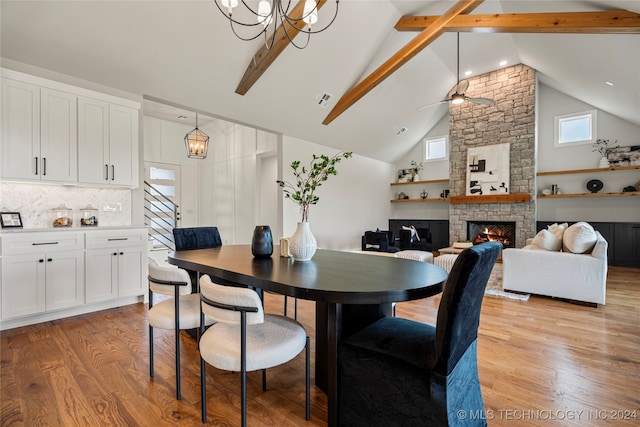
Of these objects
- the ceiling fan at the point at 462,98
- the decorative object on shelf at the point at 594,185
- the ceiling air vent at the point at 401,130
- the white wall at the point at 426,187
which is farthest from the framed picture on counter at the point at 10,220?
the decorative object on shelf at the point at 594,185

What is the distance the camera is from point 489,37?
546cm

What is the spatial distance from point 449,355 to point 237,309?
0.90 metres

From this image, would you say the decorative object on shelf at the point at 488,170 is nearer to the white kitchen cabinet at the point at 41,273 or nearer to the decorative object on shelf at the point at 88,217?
the decorative object on shelf at the point at 88,217

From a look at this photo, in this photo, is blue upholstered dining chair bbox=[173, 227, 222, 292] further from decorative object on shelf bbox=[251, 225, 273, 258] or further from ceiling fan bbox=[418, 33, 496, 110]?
ceiling fan bbox=[418, 33, 496, 110]

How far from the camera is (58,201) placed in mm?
3396

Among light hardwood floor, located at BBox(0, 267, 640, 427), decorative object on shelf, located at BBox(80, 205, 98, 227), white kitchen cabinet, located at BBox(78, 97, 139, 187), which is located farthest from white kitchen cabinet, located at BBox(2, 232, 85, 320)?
white kitchen cabinet, located at BBox(78, 97, 139, 187)

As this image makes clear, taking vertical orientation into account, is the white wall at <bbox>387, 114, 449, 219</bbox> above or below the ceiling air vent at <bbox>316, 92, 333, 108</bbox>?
below

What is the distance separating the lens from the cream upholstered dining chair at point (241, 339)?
1322 millimetres

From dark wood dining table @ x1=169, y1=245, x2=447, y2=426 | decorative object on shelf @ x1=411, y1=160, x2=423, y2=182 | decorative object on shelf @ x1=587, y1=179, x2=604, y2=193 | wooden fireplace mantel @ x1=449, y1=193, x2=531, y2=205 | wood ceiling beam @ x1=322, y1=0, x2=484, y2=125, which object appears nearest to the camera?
dark wood dining table @ x1=169, y1=245, x2=447, y2=426

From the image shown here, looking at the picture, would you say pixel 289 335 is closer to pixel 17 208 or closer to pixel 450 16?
pixel 17 208

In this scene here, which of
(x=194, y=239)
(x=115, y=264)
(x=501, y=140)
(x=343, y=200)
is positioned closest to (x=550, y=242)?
(x=501, y=140)

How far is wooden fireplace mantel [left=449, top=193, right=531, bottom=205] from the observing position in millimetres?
6312

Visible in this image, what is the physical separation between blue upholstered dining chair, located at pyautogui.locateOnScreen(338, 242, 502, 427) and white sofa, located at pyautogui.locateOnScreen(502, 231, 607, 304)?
114 inches

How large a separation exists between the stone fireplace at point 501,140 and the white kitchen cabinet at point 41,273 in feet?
23.5
